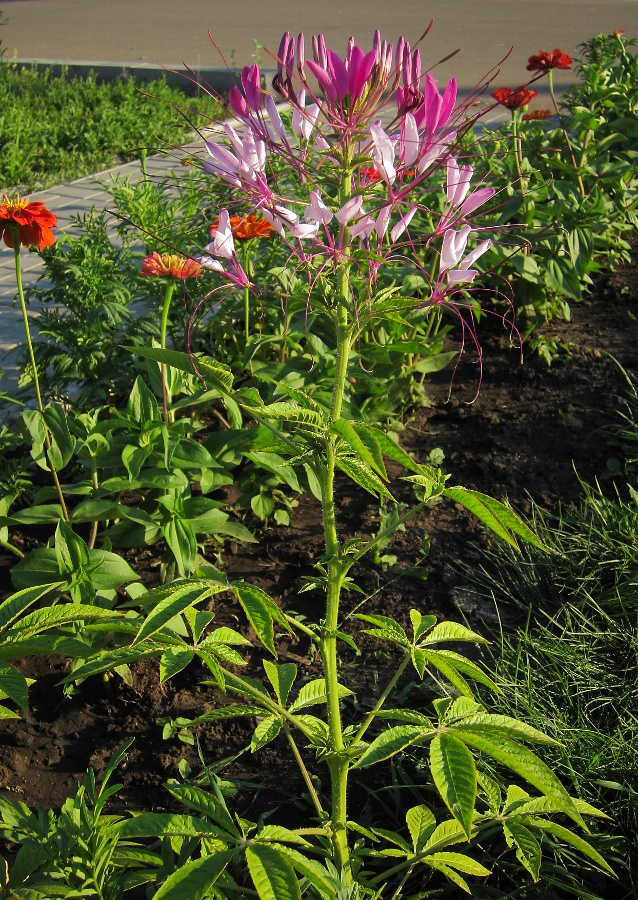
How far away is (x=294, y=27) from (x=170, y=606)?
11.8 m

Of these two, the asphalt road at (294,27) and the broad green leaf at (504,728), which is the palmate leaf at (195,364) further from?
the asphalt road at (294,27)

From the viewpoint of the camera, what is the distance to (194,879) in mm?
1089

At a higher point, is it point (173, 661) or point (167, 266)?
point (167, 266)

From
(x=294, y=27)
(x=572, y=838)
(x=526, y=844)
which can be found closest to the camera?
(x=572, y=838)

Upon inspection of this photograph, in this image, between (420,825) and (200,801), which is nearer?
(200,801)

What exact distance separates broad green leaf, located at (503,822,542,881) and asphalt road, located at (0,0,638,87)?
8002 millimetres

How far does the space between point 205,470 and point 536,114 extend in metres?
2.49

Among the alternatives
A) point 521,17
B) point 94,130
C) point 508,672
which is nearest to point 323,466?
point 508,672

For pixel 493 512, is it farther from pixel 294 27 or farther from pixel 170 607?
pixel 294 27

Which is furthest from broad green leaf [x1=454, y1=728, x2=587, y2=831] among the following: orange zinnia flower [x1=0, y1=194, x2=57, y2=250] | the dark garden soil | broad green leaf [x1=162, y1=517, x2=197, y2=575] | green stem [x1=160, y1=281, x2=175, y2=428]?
orange zinnia flower [x1=0, y1=194, x2=57, y2=250]

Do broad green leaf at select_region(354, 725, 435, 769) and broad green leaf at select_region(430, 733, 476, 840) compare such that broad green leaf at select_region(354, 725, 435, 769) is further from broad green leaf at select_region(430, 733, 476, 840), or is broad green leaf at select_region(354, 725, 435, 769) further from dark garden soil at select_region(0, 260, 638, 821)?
dark garden soil at select_region(0, 260, 638, 821)

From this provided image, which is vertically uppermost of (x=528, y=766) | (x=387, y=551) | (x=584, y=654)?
(x=528, y=766)

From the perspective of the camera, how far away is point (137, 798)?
1.87 metres

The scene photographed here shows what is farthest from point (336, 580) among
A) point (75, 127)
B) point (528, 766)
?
point (75, 127)
